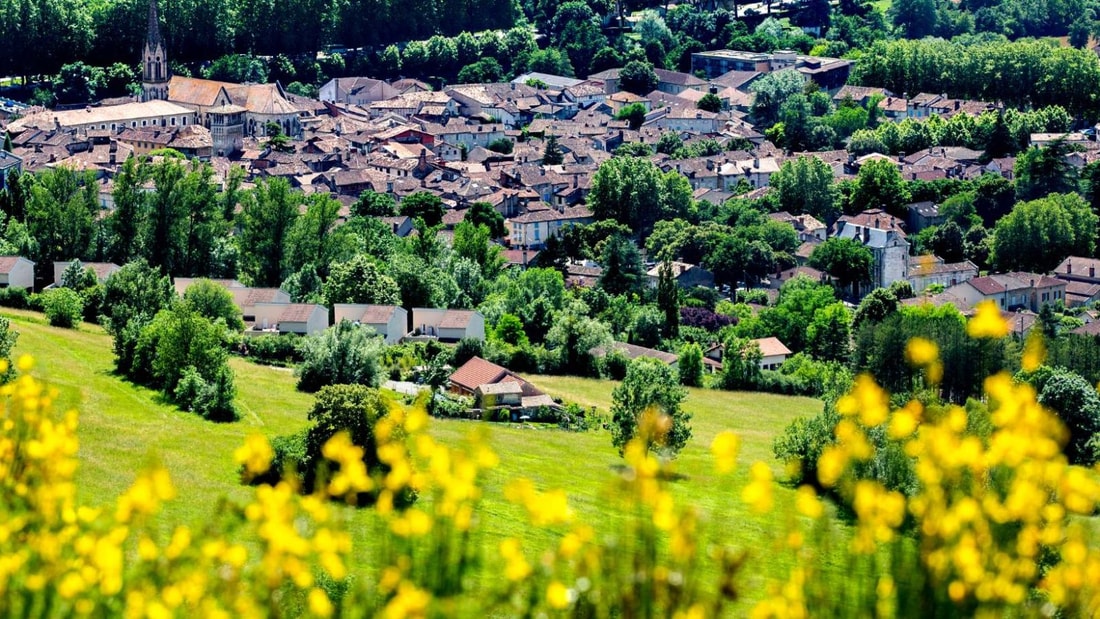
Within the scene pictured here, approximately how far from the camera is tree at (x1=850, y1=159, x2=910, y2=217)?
2382 inches

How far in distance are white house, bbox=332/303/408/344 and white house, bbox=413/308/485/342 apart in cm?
45

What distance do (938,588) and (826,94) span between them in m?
75.1

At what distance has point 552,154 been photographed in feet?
227

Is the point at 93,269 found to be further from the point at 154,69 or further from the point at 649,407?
the point at 154,69

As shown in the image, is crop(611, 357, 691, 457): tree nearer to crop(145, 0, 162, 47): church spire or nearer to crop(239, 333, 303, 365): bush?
crop(239, 333, 303, 365): bush

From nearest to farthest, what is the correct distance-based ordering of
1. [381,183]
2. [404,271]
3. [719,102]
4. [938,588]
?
1. [938,588]
2. [404,271]
3. [381,183]
4. [719,102]

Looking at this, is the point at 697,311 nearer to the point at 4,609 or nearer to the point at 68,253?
the point at 68,253

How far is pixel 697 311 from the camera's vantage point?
4788cm

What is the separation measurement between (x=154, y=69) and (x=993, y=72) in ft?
130

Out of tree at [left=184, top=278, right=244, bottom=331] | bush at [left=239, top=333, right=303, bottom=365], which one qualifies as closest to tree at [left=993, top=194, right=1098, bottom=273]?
bush at [left=239, top=333, right=303, bottom=365]

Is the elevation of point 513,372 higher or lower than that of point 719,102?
lower

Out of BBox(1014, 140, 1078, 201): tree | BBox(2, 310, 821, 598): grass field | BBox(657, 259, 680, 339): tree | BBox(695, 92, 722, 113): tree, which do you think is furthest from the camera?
BBox(695, 92, 722, 113): tree

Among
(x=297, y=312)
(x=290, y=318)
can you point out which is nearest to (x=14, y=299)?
(x=290, y=318)

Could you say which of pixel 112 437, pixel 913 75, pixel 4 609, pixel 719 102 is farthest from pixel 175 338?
pixel 913 75
